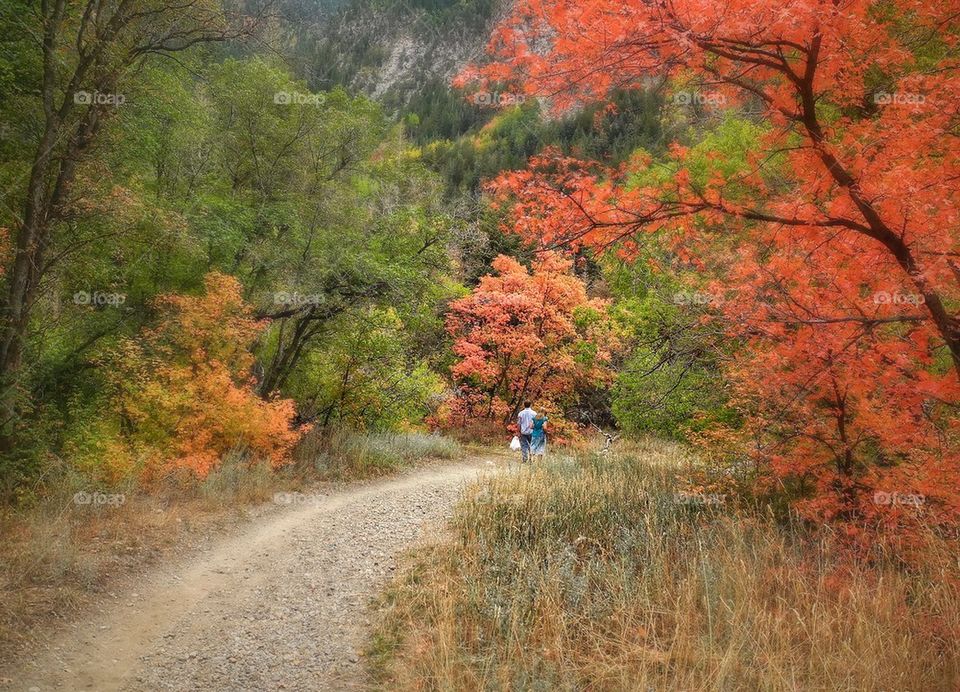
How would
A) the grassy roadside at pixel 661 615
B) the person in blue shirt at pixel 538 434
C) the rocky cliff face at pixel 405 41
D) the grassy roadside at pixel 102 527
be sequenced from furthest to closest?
the rocky cliff face at pixel 405 41
the person in blue shirt at pixel 538 434
the grassy roadside at pixel 102 527
the grassy roadside at pixel 661 615

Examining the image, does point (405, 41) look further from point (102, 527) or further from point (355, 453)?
point (102, 527)

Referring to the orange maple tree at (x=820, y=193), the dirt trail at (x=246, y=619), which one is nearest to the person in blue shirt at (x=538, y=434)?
the dirt trail at (x=246, y=619)

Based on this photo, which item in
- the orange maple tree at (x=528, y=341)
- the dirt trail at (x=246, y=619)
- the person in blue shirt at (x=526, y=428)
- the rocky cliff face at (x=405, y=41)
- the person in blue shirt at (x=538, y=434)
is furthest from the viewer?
the rocky cliff face at (x=405, y=41)

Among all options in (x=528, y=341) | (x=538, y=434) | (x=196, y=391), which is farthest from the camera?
(x=528, y=341)

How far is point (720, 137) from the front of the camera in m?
17.5

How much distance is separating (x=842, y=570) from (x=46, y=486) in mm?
8912

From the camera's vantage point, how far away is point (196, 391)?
874cm

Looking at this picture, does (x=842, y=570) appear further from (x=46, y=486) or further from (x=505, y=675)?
(x=46, y=486)

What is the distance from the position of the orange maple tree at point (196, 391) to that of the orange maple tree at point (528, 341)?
8.21 meters

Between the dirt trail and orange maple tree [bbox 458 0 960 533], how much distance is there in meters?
4.08

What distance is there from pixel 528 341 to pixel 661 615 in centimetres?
1251

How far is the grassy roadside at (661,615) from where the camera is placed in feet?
11.5

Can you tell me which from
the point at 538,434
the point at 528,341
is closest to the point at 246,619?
the point at 538,434

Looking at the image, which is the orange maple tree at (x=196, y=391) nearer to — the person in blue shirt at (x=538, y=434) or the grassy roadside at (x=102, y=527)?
the grassy roadside at (x=102, y=527)
